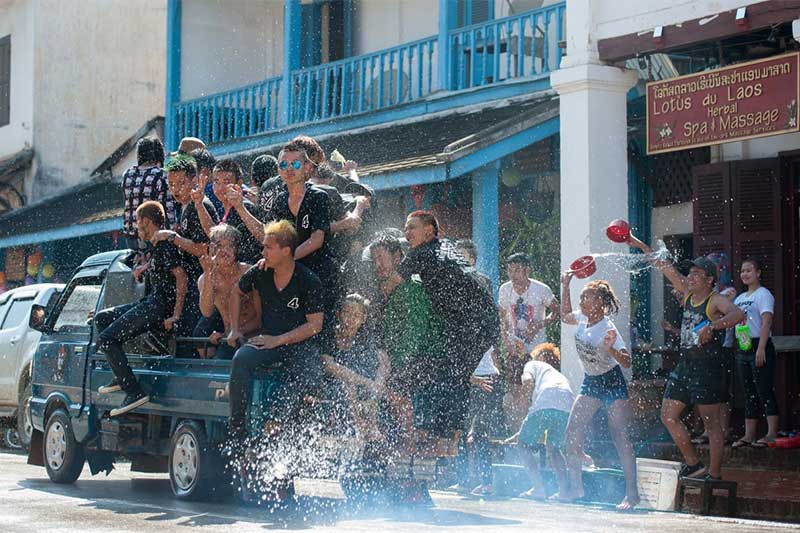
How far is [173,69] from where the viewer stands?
22.3 meters

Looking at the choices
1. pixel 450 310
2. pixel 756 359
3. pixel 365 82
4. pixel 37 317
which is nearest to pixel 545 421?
pixel 450 310

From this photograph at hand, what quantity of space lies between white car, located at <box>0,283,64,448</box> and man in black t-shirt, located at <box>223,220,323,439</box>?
7.24m

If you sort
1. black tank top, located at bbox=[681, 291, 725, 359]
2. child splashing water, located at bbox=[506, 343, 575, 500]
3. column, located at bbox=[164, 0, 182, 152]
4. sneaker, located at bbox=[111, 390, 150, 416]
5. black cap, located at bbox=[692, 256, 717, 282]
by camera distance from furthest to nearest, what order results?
column, located at bbox=[164, 0, 182, 152] < child splashing water, located at bbox=[506, 343, 575, 500] < black cap, located at bbox=[692, 256, 717, 282] < black tank top, located at bbox=[681, 291, 725, 359] < sneaker, located at bbox=[111, 390, 150, 416]

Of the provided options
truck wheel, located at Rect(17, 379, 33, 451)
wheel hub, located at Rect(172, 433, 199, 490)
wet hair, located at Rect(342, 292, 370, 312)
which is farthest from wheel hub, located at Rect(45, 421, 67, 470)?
wet hair, located at Rect(342, 292, 370, 312)

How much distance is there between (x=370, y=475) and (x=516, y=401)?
3194 millimetres

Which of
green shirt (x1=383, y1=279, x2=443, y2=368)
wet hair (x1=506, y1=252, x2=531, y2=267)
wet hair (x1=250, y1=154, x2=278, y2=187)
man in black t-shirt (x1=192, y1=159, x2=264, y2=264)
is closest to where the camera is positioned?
green shirt (x1=383, y1=279, x2=443, y2=368)

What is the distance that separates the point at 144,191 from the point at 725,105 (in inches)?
194

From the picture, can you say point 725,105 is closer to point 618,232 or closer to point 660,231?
point 618,232

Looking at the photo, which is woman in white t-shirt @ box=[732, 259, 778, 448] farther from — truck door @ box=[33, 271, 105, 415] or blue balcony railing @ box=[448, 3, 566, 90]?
truck door @ box=[33, 271, 105, 415]

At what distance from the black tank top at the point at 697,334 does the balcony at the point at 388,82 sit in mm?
4782

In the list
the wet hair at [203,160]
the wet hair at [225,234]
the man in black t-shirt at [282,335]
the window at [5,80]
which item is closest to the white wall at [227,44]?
the window at [5,80]

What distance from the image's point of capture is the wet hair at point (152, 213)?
11.1 metres

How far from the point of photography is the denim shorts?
1124 cm

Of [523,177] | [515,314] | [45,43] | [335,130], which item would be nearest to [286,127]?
[335,130]
